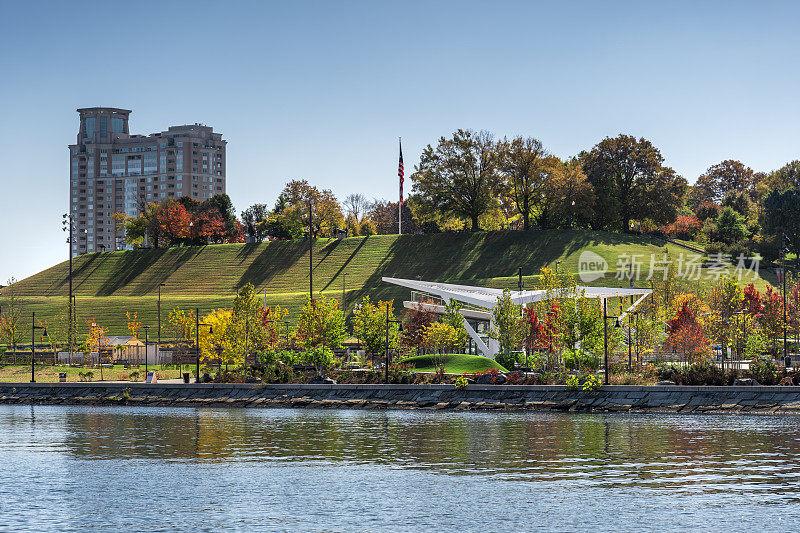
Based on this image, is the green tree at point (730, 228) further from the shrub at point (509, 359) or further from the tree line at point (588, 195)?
the shrub at point (509, 359)

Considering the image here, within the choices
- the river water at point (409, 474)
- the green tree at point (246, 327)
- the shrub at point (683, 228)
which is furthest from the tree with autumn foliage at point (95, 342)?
the shrub at point (683, 228)

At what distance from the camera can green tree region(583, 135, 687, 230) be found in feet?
410

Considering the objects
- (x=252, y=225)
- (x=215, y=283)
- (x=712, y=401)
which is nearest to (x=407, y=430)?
(x=712, y=401)

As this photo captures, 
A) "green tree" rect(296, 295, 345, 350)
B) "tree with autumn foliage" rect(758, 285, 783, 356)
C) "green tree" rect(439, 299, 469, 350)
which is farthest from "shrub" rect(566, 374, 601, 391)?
"tree with autumn foliage" rect(758, 285, 783, 356)

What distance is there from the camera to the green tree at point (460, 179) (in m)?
128

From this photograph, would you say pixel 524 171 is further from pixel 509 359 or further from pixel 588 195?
pixel 509 359

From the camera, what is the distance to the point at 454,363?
6375 cm

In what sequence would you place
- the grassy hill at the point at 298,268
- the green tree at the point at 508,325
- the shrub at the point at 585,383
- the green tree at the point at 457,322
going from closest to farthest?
the shrub at the point at 585,383 < the green tree at the point at 508,325 < the green tree at the point at 457,322 < the grassy hill at the point at 298,268

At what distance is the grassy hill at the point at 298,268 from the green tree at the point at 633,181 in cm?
512

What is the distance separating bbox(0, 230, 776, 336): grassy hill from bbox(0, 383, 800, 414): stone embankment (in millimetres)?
43538

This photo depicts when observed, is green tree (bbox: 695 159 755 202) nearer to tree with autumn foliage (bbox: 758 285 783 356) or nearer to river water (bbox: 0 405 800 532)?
tree with autumn foliage (bbox: 758 285 783 356)

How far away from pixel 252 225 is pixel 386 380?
5278 inches

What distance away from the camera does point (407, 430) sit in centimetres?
4350

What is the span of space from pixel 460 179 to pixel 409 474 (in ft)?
323
